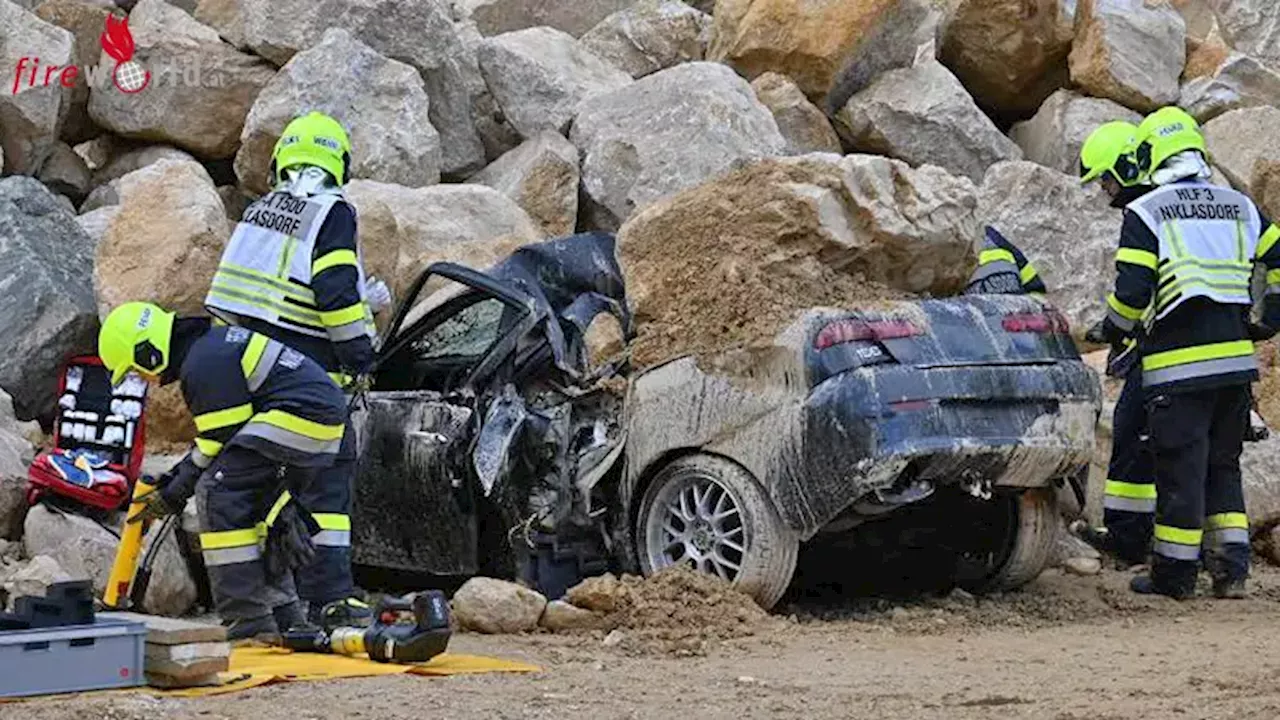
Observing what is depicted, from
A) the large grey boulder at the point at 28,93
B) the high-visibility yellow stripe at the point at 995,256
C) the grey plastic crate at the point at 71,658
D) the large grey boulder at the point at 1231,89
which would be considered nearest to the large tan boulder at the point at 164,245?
the large grey boulder at the point at 28,93

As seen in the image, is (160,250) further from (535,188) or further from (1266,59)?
(1266,59)

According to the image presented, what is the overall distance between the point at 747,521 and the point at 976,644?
101 cm

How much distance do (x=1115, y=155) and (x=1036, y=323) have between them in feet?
4.22

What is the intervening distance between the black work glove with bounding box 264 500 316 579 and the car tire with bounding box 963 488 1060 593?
3.00 m

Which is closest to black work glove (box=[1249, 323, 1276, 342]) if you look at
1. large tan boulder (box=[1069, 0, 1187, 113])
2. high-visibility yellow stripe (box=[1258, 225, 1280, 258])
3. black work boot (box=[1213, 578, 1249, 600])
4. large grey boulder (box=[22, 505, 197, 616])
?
high-visibility yellow stripe (box=[1258, 225, 1280, 258])

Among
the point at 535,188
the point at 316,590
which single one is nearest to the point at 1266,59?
the point at 535,188

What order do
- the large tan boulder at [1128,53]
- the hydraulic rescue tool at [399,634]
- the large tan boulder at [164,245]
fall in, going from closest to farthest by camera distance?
the hydraulic rescue tool at [399,634] → the large tan boulder at [164,245] → the large tan boulder at [1128,53]

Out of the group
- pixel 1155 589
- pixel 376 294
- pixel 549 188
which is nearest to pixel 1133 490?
pixel 1155 589

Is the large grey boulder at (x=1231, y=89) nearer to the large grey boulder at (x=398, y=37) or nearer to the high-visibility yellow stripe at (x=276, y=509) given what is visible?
the large grey boulder at (x=398, y=37)

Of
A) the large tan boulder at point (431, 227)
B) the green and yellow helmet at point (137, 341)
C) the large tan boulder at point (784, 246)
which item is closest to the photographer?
the green and yellow helmet at point (137, 341)

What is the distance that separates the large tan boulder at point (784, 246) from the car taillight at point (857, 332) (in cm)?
28

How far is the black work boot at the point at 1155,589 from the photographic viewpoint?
9.60 m

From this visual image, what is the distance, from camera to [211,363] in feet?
26.8

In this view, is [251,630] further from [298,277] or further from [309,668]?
[298,277]
